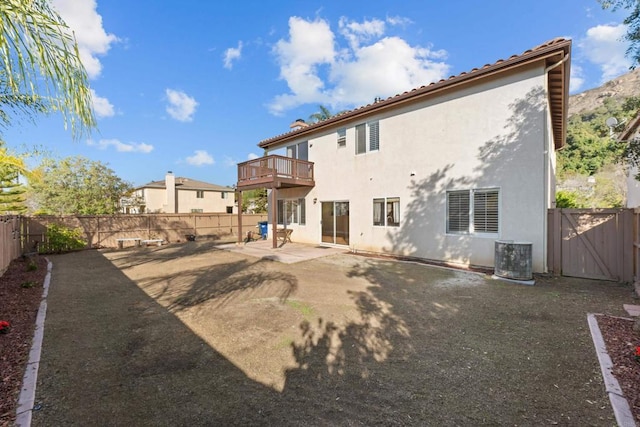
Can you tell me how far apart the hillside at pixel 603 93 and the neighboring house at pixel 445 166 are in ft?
213

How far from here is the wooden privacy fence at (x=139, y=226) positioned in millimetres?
12949

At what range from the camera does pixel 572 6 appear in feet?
25.8

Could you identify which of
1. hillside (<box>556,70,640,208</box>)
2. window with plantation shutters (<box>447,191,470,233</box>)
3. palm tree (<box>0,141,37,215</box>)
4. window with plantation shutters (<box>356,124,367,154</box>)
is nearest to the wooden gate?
window with plantation shutters (<box>447,191,470,233</box>)

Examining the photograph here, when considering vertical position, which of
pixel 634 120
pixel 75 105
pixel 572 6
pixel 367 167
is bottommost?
pixel 75 105

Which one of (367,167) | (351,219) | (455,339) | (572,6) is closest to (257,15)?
(367,167)

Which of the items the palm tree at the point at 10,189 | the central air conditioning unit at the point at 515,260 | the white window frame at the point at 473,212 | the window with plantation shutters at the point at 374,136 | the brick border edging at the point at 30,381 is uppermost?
the window with plantation shutters at the point at 374,136

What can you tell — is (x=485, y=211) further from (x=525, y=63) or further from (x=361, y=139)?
(x=361, y=139)

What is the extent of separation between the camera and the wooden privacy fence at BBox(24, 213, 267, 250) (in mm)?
12949

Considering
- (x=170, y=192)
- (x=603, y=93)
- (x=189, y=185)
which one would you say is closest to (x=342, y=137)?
(x=170, y=192)

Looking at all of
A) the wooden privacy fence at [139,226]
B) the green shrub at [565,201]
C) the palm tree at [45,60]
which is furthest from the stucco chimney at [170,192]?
the green shrub at [565,201]

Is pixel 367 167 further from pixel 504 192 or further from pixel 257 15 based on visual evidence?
pixel 257 15

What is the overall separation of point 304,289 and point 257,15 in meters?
12.5

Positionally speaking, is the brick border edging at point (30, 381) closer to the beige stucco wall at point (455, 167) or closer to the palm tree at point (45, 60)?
the palm tree at point (45, 60)

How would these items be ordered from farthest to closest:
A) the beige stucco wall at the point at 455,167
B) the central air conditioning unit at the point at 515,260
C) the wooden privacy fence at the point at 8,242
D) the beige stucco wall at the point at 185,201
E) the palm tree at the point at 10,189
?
the beige stucco wall at the point at 185,201, the palm tree at the point at 10,189, the wooden privacy fence at the point at 8,242, the beige stucco wall at the point at 455,167, the central air conditioning unit at the point at 515,260
